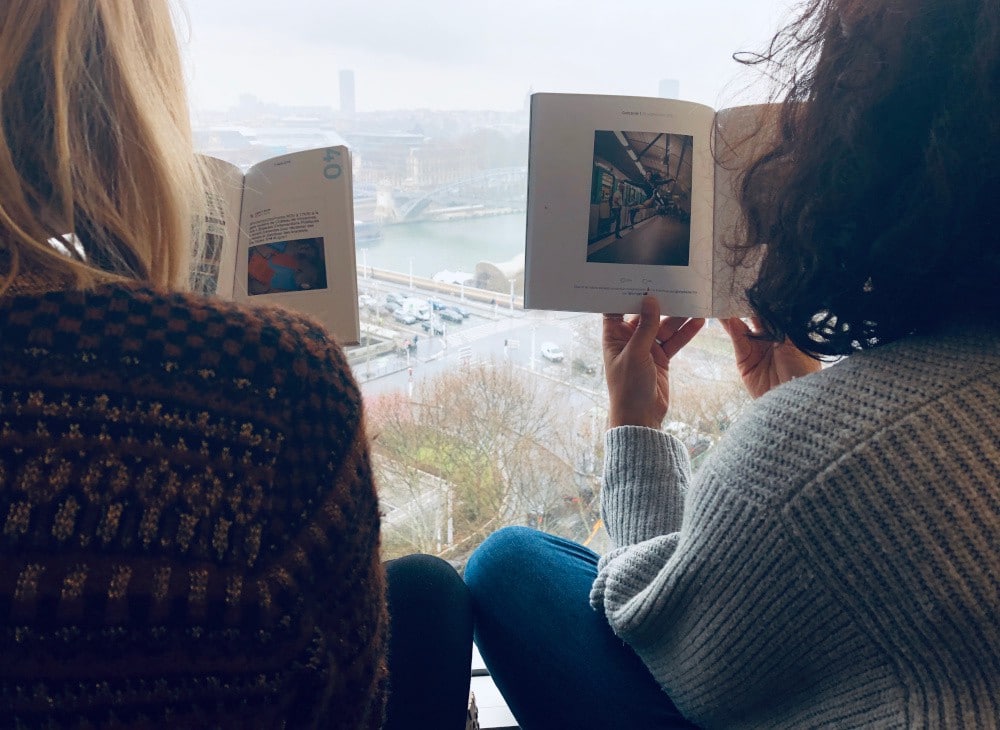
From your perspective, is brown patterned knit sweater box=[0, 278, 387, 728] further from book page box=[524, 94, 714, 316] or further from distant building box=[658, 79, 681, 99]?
distant building box=[658, 79, 681, 99]

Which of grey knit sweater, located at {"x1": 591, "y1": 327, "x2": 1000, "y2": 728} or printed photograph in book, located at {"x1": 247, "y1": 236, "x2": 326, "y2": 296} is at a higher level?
printed photograph in book, located at {"x1": 247, "y1": 236, "x2": 326, "y2": 296}

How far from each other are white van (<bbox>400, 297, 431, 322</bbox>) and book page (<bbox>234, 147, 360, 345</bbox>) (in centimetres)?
33

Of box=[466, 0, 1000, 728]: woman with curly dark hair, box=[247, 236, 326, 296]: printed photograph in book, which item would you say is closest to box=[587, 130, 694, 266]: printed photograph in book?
box=[466, 0, 1000, 728]: woman with curly dark hair

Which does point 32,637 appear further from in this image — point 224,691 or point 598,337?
point 598,337

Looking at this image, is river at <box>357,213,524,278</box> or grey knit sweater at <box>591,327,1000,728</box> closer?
grey knit sweater at <box>591,327,1000,728</box>

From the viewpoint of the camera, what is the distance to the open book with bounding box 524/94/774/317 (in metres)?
0.83

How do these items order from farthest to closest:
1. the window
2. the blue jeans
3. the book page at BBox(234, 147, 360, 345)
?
the window
the book page at BBox(234, 147, 360, 345)
the blue jeans

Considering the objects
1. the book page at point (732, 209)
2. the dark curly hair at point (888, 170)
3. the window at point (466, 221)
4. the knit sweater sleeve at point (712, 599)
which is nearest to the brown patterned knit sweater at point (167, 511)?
the knit sweater sleeve at point (712, 599)

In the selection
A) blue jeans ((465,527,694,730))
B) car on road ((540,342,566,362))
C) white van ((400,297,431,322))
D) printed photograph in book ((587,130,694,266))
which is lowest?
blue jeans ((465,527,694,730))

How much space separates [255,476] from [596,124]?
1.84 ft

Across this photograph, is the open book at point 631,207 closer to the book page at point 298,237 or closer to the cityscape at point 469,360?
the book page at point 298,237

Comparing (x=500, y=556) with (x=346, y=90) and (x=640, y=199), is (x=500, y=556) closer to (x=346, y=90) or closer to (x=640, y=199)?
(x=640, y=199)

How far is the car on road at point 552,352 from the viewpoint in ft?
3.96

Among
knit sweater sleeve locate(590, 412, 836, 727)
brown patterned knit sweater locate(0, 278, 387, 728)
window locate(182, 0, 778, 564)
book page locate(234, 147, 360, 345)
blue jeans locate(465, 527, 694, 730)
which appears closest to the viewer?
brown patterned knit sweater locate(0, 278, 387, 728)
